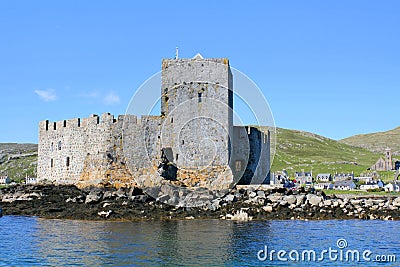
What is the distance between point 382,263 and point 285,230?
19.7 feet

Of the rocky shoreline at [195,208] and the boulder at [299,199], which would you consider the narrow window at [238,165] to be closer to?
the rocky shoreline at [195,208]

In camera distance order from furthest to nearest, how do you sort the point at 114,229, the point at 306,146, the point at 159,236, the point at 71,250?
the point at 306,146 → the point at 114,229 → the point at 159,236 → the point at 71,250

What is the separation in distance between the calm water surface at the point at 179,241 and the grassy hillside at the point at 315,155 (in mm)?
67662

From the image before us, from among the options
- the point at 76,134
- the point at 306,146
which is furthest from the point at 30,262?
the point at 306,146

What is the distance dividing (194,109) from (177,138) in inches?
71.6

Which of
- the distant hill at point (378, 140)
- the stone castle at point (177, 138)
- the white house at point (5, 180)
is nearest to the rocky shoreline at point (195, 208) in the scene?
the stone castle at point (177, 138)

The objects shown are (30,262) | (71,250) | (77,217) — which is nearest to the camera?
(30,262)

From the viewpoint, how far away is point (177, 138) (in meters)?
28.5

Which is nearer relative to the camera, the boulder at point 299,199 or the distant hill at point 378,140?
the boulder at point 299,199

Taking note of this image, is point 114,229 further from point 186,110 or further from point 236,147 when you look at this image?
point 236,147

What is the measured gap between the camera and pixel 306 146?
427ft

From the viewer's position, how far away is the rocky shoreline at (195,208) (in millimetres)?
23906

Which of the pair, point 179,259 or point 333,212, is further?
point 333,212

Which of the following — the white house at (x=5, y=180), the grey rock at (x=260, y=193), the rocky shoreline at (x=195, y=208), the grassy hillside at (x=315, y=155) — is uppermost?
the grassy hillside at (x=315, y=155)
